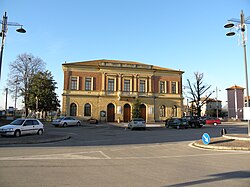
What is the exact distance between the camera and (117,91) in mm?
47406

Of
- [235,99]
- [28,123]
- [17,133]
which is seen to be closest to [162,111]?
[28,123]

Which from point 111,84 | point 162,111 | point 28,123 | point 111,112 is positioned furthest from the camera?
point 162,111

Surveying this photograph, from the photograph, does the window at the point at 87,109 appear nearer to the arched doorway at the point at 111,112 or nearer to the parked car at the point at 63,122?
the arched doorway at the point at 111,112

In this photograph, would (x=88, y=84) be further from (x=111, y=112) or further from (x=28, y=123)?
(x=28, y=123)

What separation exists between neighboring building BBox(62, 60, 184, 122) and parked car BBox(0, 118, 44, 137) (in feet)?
82.0

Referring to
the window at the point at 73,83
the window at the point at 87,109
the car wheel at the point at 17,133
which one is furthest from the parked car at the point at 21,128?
the window at the point at 73,83

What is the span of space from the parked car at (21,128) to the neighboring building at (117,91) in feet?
82.0

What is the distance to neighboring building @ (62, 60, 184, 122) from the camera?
45.3 m

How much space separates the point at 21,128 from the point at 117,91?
30506 mm

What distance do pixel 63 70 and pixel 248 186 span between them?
43482mm

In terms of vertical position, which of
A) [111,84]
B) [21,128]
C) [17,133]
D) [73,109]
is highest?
[111,84]

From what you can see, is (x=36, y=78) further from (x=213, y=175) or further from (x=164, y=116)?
(x=213, y=175)

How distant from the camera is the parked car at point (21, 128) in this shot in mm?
17016

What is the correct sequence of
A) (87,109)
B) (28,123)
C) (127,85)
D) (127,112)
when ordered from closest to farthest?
(28,123) → (87,109) → (127,112) → (127,85)
